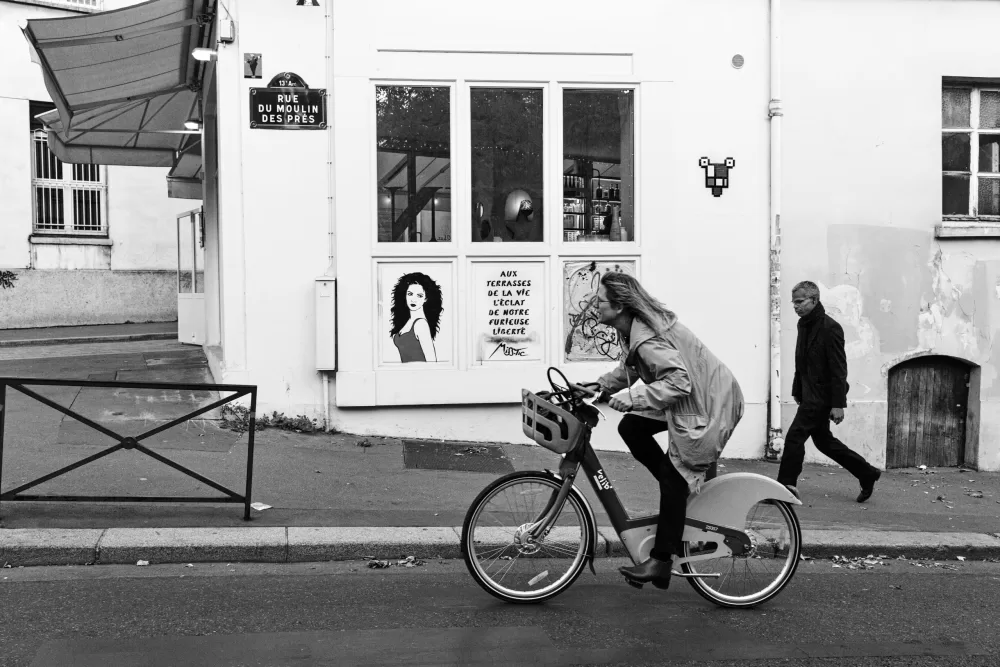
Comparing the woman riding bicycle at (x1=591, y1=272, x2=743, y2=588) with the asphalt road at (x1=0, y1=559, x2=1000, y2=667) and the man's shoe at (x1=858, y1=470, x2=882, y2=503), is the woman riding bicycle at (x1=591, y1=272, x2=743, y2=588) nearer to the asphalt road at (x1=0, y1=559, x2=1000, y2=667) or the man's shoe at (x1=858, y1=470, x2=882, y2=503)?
the asphalt road at (x1=0, y1=559, x2=1000, y2=667)

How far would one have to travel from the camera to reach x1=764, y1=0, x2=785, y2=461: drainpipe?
930cm

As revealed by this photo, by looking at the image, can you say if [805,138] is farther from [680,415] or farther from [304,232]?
[680,415]

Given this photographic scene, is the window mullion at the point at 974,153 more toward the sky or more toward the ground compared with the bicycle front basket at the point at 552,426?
more toward the sky

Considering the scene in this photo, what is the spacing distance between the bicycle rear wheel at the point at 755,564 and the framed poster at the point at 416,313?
14.7ft

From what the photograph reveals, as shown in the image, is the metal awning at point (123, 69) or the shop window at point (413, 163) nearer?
the metal awning at point (123, 69)

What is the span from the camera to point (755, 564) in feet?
16.1

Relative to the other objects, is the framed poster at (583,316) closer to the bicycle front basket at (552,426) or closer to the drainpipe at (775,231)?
the drainpipe at (775,231)

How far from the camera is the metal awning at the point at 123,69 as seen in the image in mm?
8430

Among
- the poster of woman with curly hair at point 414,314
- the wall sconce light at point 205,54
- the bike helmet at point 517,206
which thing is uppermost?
the wall sconce light at point 205,54

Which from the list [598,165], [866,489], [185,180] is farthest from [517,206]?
[185,180]

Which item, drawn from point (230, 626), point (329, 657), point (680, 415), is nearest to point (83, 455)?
point (230, 626)

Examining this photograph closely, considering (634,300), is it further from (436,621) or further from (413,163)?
(413,163)

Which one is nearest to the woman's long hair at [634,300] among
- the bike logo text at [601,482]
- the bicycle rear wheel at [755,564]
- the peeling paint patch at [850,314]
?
the bike logo text at [601,482]

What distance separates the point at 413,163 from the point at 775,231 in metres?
3.62
